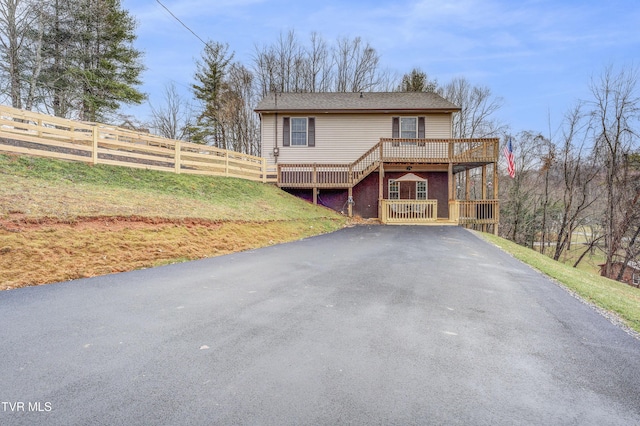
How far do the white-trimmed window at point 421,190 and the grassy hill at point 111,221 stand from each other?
7.93 meters

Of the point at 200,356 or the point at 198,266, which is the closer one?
the point at 200,356

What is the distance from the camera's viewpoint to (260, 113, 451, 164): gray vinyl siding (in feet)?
59.0

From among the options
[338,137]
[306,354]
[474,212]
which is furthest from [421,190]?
[306,354]

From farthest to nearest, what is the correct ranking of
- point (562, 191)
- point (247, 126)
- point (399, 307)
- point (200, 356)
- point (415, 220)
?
1. point (247, 126)
2. point (562, 191)
3. point (415, 220)
4. point (399, 307)
5. point (200, 356)

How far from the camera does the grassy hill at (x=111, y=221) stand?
5160 mm

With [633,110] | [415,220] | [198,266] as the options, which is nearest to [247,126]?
[415,220]

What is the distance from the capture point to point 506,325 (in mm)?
3504

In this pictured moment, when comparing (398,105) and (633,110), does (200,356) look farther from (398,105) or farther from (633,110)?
(633,110)

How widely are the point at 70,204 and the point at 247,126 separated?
23.2m

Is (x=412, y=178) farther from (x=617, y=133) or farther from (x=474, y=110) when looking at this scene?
(x=474, y=110)

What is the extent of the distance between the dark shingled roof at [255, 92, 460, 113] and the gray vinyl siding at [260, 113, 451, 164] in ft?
1.51

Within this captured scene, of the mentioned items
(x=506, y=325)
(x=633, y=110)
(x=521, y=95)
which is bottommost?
(x=506, y=325)

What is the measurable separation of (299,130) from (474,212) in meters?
10.2

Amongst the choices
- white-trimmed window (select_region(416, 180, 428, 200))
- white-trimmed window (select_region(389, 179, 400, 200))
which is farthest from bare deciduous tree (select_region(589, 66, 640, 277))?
white-trimmed window (select_region(389, 179, 400, 200))
